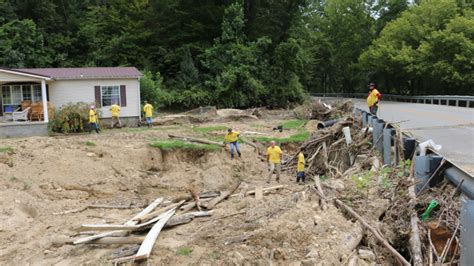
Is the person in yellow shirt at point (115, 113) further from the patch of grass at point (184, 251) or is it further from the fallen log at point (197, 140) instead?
the patch of grass at point (184, 251)

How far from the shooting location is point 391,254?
685 cm

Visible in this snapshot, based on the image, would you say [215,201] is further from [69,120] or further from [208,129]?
[69,120]

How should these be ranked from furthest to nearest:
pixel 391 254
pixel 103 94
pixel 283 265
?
pixel 103 94
pixel 283 265
pixel 391 254

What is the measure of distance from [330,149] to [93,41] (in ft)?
115

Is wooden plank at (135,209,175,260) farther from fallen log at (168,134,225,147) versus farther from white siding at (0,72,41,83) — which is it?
white siding at (0,72,41,83)

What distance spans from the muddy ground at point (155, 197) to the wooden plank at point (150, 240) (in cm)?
18

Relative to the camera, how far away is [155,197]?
1655 cm

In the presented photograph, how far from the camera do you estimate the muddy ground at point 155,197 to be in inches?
309

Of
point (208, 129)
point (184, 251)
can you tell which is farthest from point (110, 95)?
point (184, 251)

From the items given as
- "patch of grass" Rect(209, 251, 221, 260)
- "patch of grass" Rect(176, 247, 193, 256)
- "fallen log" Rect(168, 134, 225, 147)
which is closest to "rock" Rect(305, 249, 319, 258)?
"patch of grass" Rect(209, 251, 221, 260)

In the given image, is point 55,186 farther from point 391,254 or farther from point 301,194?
point 391,254

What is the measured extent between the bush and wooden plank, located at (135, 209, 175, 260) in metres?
15.5

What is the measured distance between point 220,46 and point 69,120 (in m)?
17.1

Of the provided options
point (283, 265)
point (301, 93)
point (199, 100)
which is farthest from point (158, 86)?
point (283, 265)
